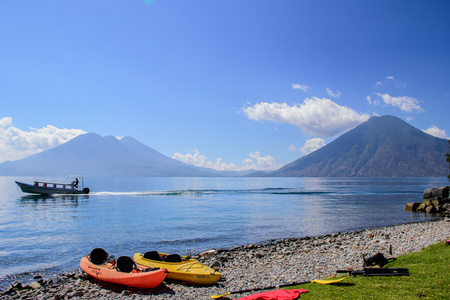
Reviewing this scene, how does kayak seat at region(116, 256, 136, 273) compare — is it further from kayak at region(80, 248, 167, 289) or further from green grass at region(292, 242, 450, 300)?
green grass at region(292, 242, 450, 300)

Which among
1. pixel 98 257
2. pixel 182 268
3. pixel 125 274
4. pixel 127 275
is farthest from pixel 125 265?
pixel 182 268

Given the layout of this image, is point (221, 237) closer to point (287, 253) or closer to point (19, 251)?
point (287, 253)

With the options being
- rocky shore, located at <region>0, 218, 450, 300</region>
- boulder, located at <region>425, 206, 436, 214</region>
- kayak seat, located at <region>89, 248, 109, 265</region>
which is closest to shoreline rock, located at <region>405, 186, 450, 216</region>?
boulder, located at <region>425, 206, 436, 214</region>

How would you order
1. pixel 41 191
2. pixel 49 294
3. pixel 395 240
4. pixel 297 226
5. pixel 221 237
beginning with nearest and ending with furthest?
pixel 49 294
pixel 395 240
pixel 221 237
pixel 297 226
pixel 41 191

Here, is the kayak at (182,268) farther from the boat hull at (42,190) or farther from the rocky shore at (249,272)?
the boat hull at (42,190)

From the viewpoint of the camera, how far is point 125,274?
45.5ft

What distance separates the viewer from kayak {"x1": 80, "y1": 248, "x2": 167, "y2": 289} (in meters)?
13.3

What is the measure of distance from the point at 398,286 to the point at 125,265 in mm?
12150

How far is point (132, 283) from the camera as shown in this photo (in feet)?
44.6

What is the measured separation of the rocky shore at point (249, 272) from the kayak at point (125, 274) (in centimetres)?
33

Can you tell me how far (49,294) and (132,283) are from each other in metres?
3.80

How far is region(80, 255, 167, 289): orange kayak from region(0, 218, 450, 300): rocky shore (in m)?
0.32

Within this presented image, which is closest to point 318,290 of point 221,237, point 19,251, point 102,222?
point 221,237

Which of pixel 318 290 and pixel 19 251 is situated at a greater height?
pixel 318 290
